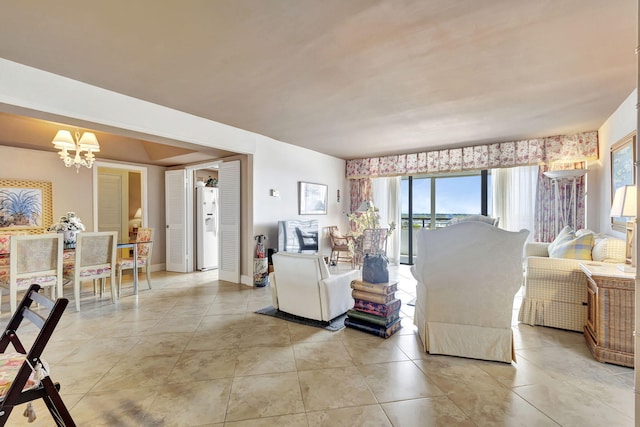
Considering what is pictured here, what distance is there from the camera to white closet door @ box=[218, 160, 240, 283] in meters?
4.92

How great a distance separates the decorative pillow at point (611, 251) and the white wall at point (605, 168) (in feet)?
1.97

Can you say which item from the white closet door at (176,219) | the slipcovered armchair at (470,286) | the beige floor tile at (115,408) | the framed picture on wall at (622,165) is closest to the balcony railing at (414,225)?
the framed picture on wall at (622,165)

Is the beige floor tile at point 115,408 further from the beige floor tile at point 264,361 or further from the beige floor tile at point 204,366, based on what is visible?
the beige floor tile at point 264,361

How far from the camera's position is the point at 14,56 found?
238cm

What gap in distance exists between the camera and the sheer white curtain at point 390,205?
672 centimetres

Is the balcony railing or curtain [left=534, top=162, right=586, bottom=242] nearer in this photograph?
curtain [left=534, top=162, right=586, bottom=242]

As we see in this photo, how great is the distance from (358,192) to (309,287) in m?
4.28

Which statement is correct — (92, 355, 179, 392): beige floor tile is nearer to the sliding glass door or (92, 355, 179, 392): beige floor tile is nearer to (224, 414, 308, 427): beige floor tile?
(224, 414, 308, 427): beige floor tile

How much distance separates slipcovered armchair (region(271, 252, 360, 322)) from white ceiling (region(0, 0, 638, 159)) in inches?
70.4

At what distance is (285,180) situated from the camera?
5.45 meters

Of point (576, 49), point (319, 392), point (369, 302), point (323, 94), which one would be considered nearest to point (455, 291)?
point (369, 302)

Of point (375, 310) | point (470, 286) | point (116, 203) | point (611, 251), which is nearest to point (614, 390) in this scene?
point (470, 286)

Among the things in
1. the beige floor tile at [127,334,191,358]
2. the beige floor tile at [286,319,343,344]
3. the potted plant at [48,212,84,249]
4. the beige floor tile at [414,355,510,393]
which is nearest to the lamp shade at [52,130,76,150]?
the potted plant at [48,212,84,249]

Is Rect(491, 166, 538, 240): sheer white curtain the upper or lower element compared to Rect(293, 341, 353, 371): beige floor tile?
upper
